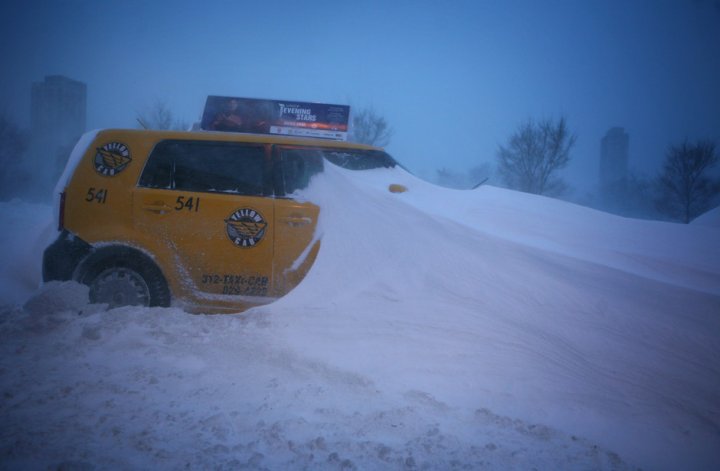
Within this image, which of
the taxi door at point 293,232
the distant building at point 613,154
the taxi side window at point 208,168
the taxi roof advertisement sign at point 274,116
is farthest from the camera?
the distant building at point 613,154

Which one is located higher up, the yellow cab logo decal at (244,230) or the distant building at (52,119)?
the distant building at (52,119)

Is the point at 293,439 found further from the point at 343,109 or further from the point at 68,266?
the point at 343,109

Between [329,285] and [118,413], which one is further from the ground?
[329,285]

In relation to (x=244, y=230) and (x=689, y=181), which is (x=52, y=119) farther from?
(x=689, y=181)

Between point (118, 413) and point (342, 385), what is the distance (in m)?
1.15

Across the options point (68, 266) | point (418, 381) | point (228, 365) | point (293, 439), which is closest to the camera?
point (293, 439)

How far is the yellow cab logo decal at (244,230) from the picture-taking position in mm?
3033

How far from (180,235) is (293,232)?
3.05 feet

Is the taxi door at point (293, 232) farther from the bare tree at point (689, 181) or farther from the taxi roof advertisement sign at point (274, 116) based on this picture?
the bare tree at point (689, 181)

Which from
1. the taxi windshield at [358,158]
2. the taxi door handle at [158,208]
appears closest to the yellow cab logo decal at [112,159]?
the taxi door handle at [158,208]

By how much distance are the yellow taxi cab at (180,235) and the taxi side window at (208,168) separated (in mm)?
10

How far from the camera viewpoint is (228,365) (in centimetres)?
235

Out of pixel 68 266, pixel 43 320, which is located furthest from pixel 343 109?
pixel 43 320

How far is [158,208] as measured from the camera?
121 inches
